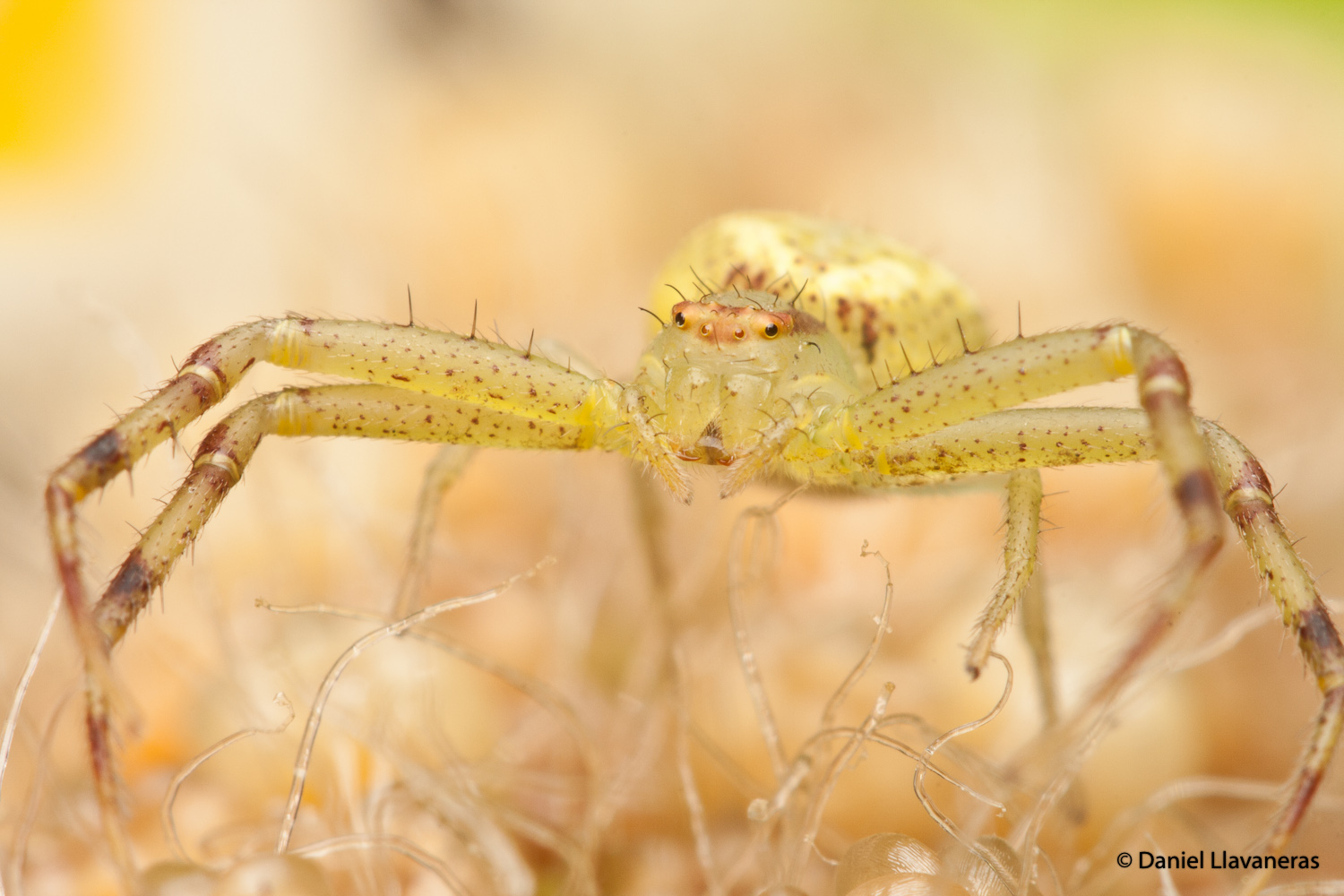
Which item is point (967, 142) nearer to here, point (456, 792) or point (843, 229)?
point (843, 229)

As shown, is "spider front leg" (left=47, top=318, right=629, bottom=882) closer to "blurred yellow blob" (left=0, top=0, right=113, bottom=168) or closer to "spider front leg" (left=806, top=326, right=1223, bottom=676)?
"spider front leg" (left=806, top=326, right=1223, bottom=676)

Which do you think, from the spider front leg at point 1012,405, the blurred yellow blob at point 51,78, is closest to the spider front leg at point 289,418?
the spider front leg at point 1012,405

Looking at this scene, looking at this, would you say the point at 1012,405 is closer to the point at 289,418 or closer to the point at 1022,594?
the point at 1022,594

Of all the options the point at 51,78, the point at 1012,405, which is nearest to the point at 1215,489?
the point at 1012,405

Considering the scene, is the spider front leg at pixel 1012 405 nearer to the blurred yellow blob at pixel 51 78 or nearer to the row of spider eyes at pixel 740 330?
the row of spider eyes at pixel 740 330

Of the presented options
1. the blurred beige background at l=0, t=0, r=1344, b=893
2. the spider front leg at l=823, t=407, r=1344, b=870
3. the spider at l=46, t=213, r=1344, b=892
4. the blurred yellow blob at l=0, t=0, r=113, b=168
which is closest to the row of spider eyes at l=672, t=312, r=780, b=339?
the spider at l=46, t=213, r=1344, b=892

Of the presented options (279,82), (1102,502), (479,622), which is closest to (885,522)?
(1102,502)
